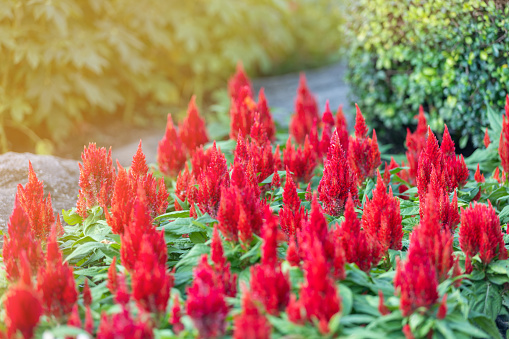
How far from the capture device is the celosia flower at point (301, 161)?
3.64 metres

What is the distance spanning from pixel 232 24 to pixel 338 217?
600 cm

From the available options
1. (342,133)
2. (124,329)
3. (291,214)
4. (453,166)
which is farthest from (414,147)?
(124,329)

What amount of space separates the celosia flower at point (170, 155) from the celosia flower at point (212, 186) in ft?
3.52

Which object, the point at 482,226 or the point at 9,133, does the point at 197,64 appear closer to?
the point at 9,133

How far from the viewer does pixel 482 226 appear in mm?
2611

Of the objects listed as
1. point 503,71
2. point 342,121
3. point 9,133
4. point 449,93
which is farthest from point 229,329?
point 9,133

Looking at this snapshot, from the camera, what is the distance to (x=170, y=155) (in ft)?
13.2

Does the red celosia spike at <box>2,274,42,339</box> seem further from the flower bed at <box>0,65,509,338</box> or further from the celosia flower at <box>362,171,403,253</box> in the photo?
the celosia flower at <box>362,171,403,253</box>

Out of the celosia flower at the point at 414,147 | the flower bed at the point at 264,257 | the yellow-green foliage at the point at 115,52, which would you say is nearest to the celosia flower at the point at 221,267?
the flower bed at the point at 264,257

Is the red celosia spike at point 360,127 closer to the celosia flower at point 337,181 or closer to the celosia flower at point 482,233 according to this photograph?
the celosia flower at point 337,181

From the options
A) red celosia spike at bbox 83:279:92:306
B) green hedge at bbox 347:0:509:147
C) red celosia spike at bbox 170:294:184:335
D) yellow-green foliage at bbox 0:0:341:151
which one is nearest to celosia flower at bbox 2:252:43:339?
red celosia spike at bbox 83:279:92:306

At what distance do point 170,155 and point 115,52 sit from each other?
13.0 feet

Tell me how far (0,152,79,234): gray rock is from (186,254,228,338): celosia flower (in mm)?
2290

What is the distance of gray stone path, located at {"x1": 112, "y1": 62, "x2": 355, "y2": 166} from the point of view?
22.3 ft
